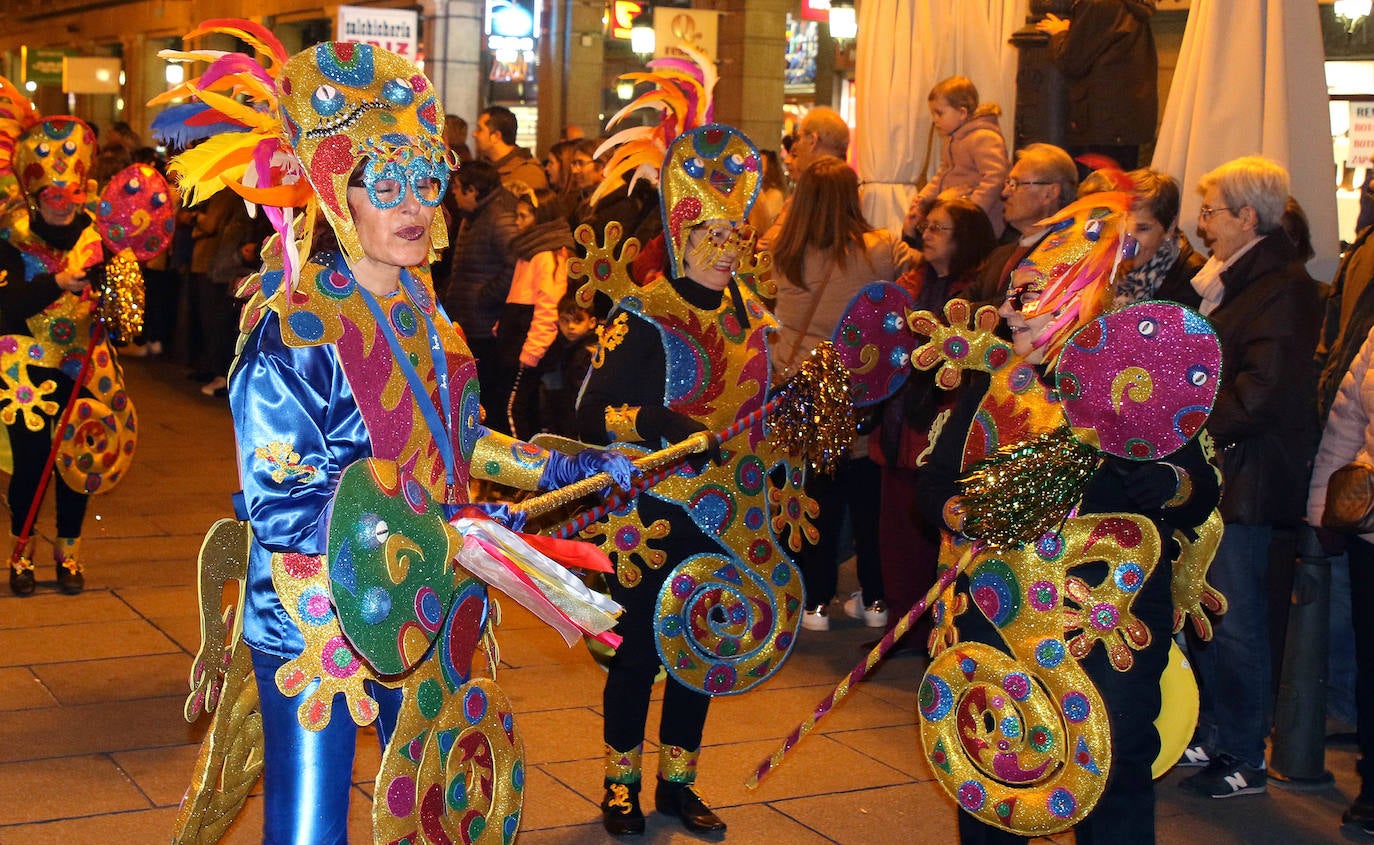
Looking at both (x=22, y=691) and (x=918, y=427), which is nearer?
(x=22, y=691)

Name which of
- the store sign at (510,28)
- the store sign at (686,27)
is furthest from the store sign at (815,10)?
the store sign at (510,28)

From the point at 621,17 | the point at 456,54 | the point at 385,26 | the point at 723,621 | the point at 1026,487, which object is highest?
the point at 621,17

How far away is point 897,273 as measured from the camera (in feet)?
24.2

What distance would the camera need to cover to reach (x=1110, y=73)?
723 centimetres

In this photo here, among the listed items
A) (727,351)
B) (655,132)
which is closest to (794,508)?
(727,351)

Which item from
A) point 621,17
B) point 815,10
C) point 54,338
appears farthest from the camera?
point 621,17

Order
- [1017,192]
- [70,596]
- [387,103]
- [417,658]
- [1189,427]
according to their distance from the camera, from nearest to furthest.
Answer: [417,658]
[387,103]
[1189,427]
[1017,192]
[70,596]

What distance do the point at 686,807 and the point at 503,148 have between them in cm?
644

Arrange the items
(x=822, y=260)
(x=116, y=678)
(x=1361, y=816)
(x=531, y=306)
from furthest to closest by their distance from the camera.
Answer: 1. (x=531, y=306)
2. (x=822, y=260)
3. (x=116, y=678)
4. (x=1361, y=816)

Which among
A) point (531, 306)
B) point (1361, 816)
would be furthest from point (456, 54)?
point (1361, 816)

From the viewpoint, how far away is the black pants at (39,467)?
7246mm

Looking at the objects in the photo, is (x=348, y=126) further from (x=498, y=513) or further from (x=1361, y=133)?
(x=1361, y=133)

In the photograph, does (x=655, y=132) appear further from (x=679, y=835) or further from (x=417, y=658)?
(x=417, y=658)

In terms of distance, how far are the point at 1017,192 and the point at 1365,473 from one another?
79.5 inches
